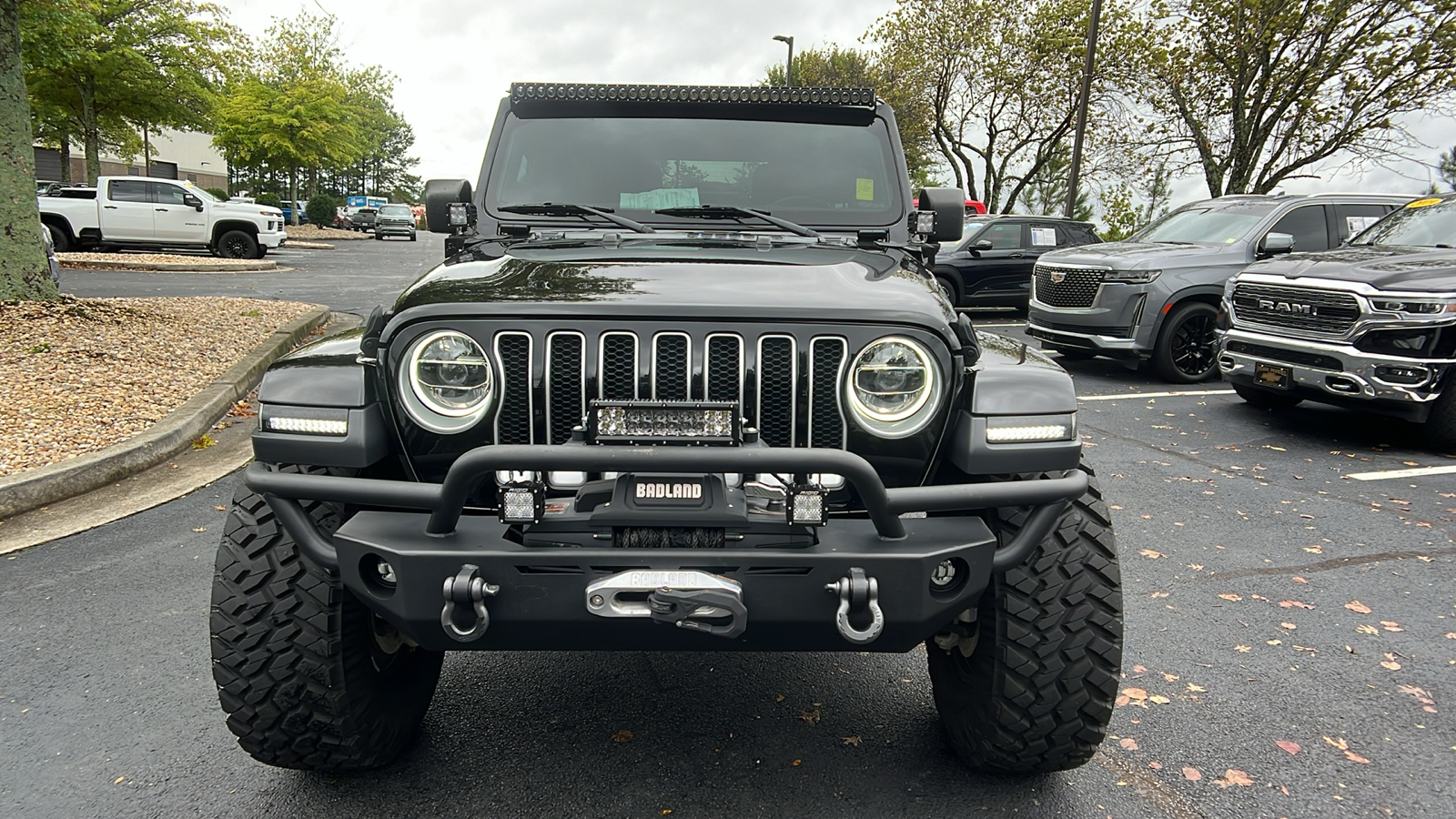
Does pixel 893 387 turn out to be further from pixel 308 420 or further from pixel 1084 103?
pixel 1084 103

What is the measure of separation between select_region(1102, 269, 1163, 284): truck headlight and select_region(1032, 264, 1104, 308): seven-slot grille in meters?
0.18

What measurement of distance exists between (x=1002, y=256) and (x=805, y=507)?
41.3 ft

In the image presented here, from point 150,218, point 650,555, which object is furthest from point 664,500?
point 150,218

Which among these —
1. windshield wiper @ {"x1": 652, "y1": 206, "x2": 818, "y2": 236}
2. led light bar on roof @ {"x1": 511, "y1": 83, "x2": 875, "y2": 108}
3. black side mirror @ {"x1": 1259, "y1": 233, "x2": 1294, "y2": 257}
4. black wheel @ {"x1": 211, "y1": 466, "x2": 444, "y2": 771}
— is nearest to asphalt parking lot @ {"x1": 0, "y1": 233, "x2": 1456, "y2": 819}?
black wheel @ {"x1": 211, "y1": 466, "x2": 444, "y2": 771}

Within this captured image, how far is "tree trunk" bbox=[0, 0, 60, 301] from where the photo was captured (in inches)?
304

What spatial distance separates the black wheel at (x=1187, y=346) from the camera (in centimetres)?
918

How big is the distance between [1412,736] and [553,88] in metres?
3.56

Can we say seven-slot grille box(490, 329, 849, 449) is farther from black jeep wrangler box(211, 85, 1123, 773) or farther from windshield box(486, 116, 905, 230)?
windshield box(486, 116, 905, 230)

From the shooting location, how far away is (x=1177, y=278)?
9.09 metres

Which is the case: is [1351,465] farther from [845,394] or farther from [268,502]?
[268,502]

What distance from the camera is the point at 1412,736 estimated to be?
282 centimetres

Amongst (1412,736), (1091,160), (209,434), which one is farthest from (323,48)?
(1412,736)

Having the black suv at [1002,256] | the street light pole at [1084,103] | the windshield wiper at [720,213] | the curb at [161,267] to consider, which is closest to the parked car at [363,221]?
the curb at [161,267]

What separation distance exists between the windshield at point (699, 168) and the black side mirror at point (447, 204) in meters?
0.11
